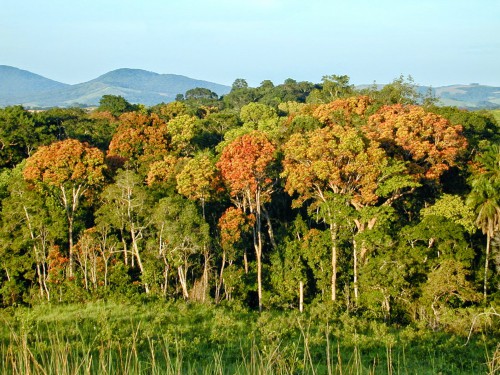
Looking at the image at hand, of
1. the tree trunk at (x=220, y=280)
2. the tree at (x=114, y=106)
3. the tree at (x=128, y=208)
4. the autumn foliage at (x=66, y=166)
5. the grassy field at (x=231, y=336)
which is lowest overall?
the tree trunk at (x=220, y=280)

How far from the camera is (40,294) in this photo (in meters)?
23.0

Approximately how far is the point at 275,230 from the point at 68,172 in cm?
994

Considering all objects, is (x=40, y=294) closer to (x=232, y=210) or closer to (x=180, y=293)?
(x=180, y=293)

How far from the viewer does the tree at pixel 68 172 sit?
2264 cm

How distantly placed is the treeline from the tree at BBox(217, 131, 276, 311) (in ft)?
0.20

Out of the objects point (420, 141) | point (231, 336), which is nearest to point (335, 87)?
point (420, 141)

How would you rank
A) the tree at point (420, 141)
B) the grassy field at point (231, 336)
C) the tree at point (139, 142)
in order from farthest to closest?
1. the tree at point (139, 142)
2. the tree at point (420, 141)
3. the grassy field at point (231, 336)

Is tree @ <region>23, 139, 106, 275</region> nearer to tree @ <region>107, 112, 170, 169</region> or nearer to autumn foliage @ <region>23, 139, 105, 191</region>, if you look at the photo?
autumn foliage @ <region>23, 139, 105, 191</region>

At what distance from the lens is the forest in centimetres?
2098

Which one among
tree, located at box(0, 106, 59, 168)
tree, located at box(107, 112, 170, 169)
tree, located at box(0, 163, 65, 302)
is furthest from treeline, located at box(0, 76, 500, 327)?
tree, located at box(0, 106, 59, 168)

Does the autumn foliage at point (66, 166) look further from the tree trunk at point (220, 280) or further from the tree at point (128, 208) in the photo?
the tree trunk at point (220, 280)

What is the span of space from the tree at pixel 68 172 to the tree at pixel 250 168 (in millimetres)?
5383

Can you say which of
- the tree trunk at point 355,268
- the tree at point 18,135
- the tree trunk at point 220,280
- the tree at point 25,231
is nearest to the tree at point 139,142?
the tree at point 18,135

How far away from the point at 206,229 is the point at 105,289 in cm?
430
